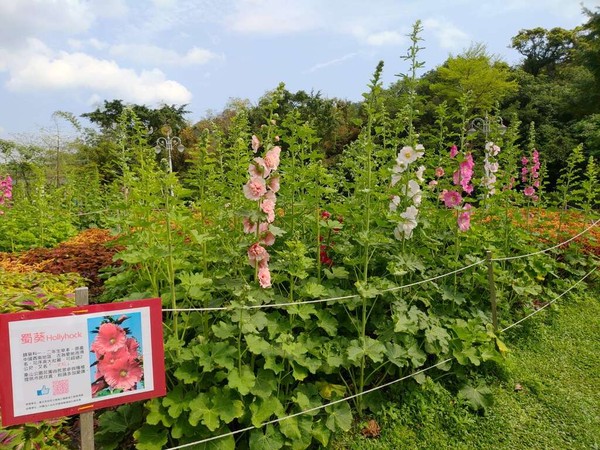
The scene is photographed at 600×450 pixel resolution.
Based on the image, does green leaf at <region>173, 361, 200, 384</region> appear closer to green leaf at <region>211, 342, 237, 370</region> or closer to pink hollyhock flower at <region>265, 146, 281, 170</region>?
green leaf at <region>211, 342, 237, 370</region>

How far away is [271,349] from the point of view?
8.49 feet

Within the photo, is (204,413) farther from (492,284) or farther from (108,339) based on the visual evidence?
(492,284)

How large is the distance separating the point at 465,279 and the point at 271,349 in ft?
6.85

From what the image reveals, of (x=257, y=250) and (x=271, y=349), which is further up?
(x=257, y=250)

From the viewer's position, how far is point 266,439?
244 cm

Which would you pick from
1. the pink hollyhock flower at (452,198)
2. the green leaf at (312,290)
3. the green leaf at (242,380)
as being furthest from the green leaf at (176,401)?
the pink hollyhock flower at (452,198)

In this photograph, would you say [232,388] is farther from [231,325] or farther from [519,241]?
[519,241]

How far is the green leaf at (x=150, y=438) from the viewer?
2240 mm

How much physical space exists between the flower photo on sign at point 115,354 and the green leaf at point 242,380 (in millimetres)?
556

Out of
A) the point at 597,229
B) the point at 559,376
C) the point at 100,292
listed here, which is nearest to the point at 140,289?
the point at 100,292

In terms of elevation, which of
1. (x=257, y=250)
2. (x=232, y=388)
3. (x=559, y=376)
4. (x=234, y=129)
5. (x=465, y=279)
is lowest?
(x=559, y=376)

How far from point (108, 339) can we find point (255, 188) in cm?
113

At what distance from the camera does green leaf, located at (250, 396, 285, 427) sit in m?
2.37

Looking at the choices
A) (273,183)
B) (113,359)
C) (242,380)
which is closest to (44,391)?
(113,359)
